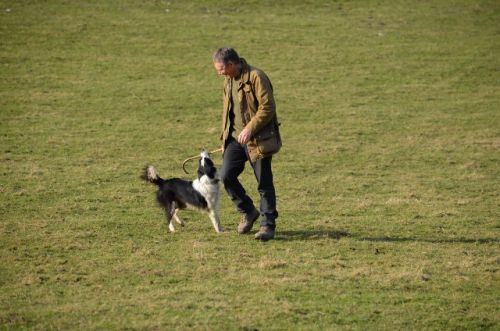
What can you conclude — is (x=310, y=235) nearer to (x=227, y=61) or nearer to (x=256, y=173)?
(x=256, y=173)

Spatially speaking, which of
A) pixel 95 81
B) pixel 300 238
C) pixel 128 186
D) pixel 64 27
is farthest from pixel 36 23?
pixel 300 238

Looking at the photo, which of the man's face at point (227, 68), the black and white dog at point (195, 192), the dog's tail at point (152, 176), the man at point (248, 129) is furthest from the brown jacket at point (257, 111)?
the dog's tail at point (152, 176)

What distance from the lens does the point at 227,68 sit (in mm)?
8883

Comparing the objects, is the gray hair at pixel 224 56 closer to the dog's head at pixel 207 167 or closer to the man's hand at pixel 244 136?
the man's hand at pixel 244 136

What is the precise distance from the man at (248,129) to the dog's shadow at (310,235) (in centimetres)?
33

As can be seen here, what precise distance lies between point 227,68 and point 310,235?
2850 millimetres

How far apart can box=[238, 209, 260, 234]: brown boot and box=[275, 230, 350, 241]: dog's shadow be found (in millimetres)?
439

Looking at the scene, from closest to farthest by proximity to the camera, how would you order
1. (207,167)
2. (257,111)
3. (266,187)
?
(257,111) < (266,187) < (207,167)

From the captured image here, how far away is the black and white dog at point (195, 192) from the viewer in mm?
9695

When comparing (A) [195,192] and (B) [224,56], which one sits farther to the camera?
(A) [195,192]

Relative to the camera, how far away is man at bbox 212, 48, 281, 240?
8.85m

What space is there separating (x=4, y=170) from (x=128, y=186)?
2.95 m

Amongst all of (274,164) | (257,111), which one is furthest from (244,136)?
(274,164)

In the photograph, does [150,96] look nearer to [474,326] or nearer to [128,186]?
[128,186]
